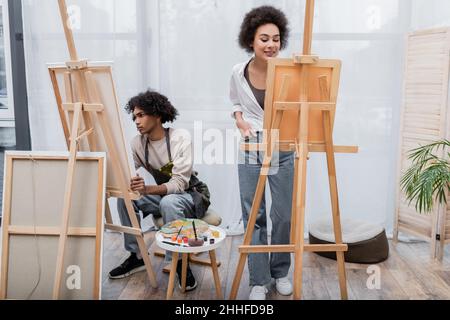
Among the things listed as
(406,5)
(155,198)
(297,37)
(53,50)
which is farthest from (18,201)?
(406,5)

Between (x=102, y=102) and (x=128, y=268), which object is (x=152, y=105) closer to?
(x=102, y=102)

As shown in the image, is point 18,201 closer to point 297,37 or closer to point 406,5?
point 297,37

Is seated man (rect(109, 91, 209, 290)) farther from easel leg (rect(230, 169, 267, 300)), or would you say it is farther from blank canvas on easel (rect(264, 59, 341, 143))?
blank canvas on easel (rect(264, 59, 341, 143))

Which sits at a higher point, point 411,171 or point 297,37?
point 297,37

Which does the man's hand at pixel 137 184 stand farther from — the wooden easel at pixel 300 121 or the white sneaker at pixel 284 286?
the white sneaker at pixel 284 286

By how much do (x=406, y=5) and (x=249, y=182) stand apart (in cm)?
168

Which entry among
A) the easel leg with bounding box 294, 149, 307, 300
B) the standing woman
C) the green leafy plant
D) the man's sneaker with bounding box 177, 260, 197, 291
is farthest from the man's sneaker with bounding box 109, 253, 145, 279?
the green leafy plant

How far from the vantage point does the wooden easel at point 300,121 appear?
209 cm

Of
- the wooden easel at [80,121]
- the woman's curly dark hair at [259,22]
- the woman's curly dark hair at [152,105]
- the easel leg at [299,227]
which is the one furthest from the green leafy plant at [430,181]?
the wooden easel at [80,121]

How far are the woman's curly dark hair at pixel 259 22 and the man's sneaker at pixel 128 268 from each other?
1.28 meters

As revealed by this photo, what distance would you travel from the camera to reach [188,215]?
8.89ft

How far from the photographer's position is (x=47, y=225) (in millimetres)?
2299

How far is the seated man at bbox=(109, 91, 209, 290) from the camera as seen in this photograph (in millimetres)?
2645

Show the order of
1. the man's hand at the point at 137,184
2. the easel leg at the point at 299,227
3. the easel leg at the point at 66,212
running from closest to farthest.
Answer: the easel leg at the point at 299,227
the easel leg at the point at 66,212
the man's hand at the point at 137,184
